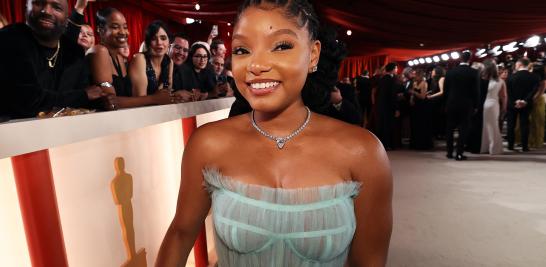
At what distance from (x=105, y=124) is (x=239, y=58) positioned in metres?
0.58

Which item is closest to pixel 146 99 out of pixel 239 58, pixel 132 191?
pixel 132 191

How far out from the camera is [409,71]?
7.35 metres

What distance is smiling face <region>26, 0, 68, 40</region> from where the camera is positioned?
1507 mm

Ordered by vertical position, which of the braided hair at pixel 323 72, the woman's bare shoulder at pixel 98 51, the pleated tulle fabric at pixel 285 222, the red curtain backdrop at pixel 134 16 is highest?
the red curtain backdrop at pixel 134 16

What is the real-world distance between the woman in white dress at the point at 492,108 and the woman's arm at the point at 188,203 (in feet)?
18.8

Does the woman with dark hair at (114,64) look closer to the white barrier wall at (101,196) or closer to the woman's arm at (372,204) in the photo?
the white barrier wall at (101,196)

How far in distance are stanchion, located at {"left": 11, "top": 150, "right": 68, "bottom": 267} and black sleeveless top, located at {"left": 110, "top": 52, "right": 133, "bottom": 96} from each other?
50.2 inches

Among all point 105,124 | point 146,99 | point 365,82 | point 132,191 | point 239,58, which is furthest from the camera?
point 365,82

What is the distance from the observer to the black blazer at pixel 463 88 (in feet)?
16.1

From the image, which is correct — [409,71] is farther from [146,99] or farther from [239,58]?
[239,58]

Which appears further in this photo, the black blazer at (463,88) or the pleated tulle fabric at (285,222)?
the black blazer at (463,88)

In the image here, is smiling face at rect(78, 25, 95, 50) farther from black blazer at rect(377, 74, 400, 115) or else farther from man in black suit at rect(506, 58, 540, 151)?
man in black suit at rect(506, 58, 540, 151)

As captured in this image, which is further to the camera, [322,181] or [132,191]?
[132,191]

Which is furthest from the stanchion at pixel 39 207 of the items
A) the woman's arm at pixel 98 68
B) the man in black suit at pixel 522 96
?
the man in black suit at pixel 522 96
